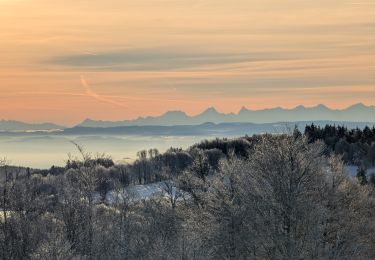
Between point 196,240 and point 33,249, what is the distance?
17769 mm

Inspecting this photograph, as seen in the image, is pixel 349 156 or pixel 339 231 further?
pixel 349 156

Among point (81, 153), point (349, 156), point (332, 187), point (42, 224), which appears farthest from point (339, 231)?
point (349, 156)

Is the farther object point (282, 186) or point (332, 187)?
point (332, 187)

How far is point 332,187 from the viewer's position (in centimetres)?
6919

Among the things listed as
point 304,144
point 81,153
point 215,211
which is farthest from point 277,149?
point 81,153

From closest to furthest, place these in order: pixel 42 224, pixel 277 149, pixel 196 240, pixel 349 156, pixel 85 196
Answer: pixel 196 240 → pixel 277 149 → pixel 85 196 → pixel 42 224 → pixel 349 156

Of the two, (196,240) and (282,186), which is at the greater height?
(282,186)

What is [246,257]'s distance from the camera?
5844 centimetres

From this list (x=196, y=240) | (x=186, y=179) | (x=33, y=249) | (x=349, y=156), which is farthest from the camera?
(x=349, y=156)

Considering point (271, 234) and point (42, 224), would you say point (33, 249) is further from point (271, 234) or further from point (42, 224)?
point (271, 234)

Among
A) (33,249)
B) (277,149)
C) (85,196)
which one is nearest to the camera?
(277,149)

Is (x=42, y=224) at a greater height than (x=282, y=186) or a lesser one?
lesser

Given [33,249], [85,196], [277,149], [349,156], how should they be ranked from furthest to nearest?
[349,156]
[85,196]
[33,249]
[277,149]

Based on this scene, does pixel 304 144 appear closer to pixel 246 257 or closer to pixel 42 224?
pixel 246 257
